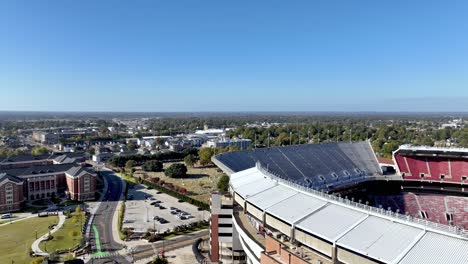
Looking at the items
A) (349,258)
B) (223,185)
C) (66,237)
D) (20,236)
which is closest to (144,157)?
(223,185)

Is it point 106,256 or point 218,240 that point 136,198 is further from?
point 218,240

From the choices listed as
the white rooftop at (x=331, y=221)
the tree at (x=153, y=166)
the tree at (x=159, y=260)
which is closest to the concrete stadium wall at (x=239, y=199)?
the tree at (x=159, y=260)

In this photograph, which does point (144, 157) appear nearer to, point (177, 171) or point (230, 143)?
point (177, 171)

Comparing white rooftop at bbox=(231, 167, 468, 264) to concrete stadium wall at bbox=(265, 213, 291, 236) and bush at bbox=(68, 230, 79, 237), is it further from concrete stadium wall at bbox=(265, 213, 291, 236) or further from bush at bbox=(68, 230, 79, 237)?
bush at bbox=(68, 230, 79, 237)

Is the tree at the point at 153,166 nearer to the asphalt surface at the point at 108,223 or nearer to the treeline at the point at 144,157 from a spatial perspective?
the asphalt surface at the point at 108,223

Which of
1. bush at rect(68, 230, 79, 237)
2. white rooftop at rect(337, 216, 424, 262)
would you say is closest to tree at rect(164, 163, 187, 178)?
bush at rect(68, 230, 79, 237)

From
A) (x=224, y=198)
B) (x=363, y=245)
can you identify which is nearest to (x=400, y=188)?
(x=224, y=198)
